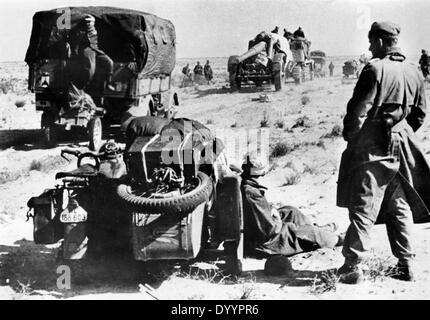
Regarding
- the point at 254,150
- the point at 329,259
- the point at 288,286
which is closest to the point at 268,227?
the point at 288,286

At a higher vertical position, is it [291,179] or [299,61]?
[299,61]

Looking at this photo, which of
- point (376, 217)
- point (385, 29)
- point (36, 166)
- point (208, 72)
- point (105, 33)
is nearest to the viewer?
point (385, 29)

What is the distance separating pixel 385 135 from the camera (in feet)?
17.7

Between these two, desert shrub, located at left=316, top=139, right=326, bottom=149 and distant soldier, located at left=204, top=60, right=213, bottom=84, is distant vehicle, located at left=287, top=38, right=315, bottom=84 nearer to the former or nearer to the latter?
distant soldier, located at left=204, top=60, right=213, bottom=84

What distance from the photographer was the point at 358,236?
5.35m

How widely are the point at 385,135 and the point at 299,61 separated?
905 inches

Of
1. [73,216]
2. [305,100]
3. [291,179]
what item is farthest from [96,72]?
[305,100]

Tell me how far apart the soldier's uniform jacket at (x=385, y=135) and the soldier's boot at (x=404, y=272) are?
437mm

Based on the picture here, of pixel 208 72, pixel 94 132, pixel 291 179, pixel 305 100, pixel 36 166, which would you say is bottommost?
pixel 36 166

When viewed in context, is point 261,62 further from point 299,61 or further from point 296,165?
point 296,165

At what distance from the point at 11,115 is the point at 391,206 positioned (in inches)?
681

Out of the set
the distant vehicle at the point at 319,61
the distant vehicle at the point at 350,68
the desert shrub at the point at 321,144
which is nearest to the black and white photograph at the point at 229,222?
the desert shrub at the point at 321,144

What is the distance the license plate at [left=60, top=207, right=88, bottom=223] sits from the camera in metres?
5.83

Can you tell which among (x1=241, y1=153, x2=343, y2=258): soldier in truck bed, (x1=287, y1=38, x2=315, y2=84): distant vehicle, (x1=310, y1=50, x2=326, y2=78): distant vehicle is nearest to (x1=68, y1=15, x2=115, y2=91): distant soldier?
(x1=241, y1=153, x2=343, y2=258): soldier in truck bed
